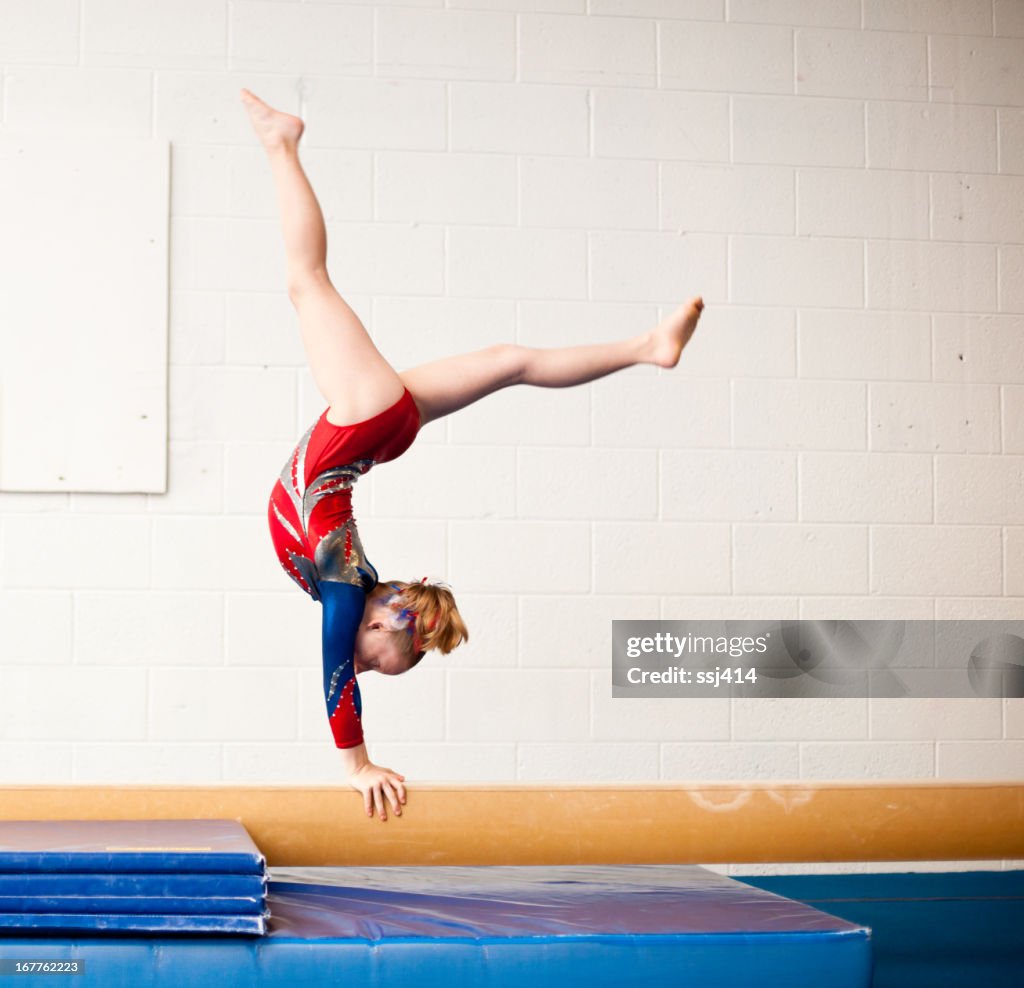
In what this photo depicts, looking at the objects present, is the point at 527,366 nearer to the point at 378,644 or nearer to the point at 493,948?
the point at 378,644

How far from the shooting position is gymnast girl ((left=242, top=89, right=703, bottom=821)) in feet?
8.09

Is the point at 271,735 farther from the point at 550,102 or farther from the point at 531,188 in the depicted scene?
the point at 550,102

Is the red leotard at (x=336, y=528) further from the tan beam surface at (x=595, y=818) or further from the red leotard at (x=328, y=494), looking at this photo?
the tan beam surface at (x=595, y=818)

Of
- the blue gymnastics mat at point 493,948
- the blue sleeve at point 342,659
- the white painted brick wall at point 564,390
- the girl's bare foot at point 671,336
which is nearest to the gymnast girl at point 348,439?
the blue sleeve at point 342,659

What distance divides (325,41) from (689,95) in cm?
103

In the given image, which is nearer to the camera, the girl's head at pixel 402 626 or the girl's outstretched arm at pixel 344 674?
the girl's outstretched arm at pixel 344 674

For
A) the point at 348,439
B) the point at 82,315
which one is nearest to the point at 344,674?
the point at 348,439

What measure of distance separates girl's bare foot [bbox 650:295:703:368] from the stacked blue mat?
142cm

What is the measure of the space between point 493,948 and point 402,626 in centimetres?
78

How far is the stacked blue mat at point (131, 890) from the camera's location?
1.79 m

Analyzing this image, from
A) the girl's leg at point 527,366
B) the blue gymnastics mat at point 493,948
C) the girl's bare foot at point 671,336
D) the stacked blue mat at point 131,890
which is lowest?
the blue gymnastics mat at point 493,948

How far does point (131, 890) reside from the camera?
1810mm

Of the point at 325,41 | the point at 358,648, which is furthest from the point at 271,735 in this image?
the point at 325,41

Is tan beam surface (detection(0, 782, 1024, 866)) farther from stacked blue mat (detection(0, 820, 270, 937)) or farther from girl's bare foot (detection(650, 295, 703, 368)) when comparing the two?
girl's bare foot (detection(650, 295, 703, 368))
